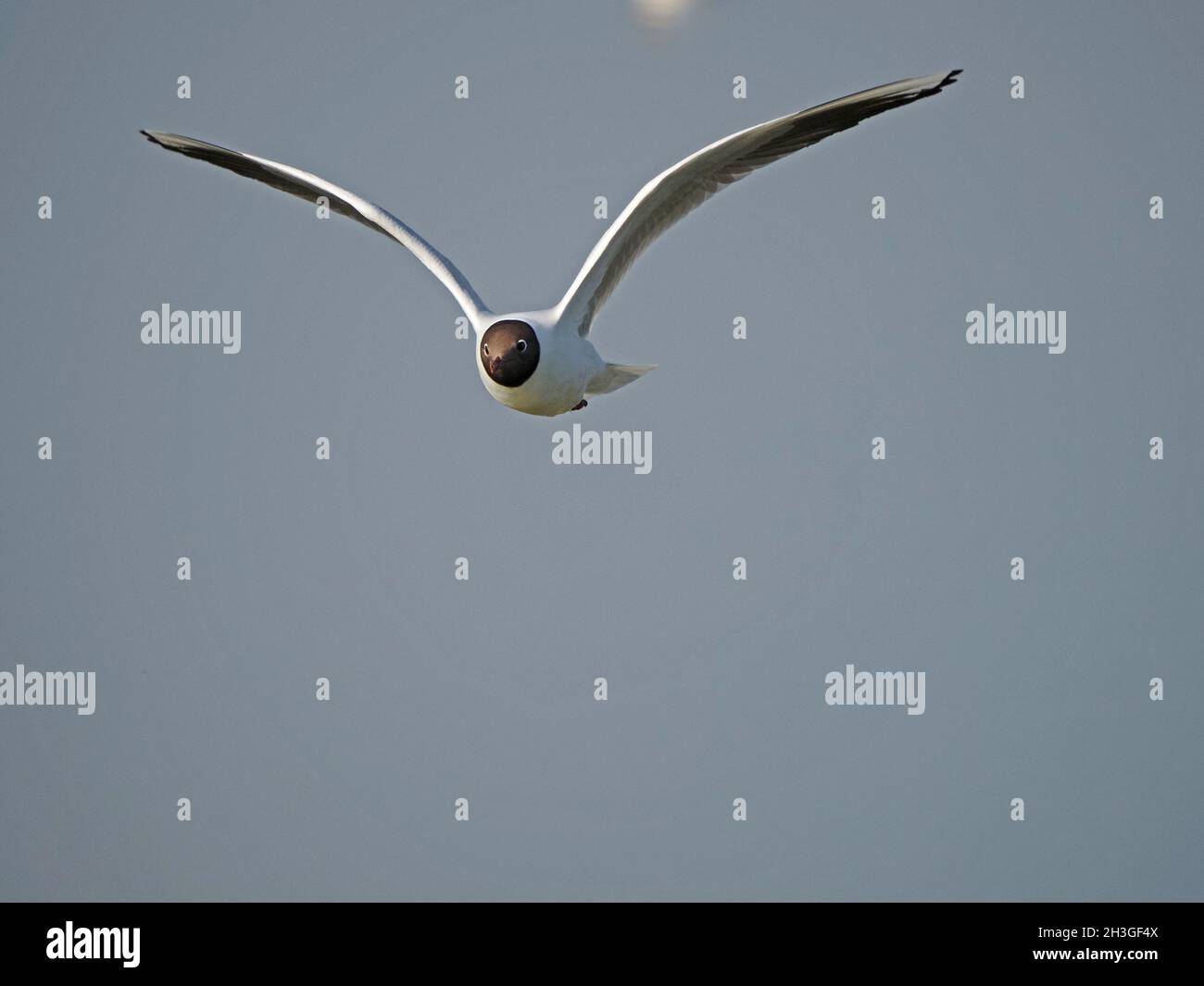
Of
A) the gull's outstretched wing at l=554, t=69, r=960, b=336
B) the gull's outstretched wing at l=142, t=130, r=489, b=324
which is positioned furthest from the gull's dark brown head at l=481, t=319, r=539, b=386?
the gull's outstretched wing at l=554, t=69, r=960, b=336

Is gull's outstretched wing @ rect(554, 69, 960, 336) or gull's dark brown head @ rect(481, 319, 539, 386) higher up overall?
gull's outstretched wing @ rect(554, 69, 960, 336)

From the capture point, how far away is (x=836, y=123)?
35.2 ft

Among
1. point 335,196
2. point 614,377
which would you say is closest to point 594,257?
point 614,377

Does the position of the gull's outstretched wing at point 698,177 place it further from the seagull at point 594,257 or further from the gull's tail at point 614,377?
the gull's tail at point 614,377

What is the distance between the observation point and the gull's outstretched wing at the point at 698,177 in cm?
1049

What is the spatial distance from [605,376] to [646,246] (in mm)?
929

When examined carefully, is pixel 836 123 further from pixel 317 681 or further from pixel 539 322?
pixel 317 681

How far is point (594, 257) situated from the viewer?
11086mm

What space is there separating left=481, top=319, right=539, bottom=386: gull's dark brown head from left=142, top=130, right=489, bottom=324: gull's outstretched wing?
0.27 metres

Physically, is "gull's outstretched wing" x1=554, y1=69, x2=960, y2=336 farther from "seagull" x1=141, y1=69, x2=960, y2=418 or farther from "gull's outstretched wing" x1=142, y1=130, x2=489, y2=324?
"gull's outstretched wing" x1=142, y1=130, x2=489, y2=324

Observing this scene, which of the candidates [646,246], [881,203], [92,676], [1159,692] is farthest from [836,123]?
[92,676]

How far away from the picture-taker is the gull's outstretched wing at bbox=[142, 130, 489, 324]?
36.6 ft

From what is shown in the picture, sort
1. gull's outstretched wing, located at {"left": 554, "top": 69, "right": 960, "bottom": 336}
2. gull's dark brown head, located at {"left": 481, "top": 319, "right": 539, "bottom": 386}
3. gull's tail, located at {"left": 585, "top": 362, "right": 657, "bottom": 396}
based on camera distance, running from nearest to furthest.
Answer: gull's outstretched wing, located at {"left": 554, "top": 69, "right": 960, "bottom": 336}
gull's dark brown head, located at {"left": 481, "top": 319, "right": 539, "bottom": 386}
gull's tail, located at {"left": 585, "top": 362, "right": 657, "bottom": 396}

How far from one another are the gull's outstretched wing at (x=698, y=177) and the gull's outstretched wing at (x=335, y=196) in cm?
64
